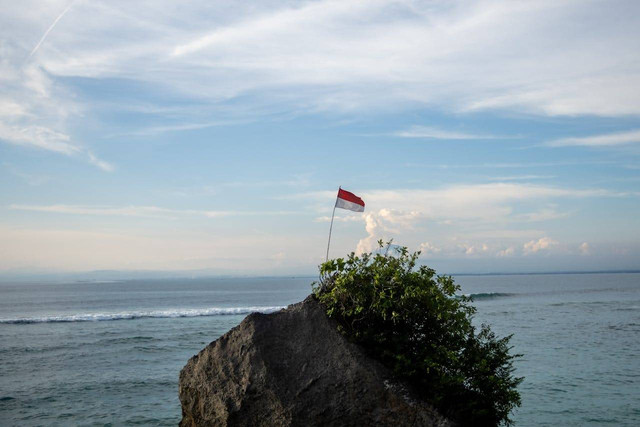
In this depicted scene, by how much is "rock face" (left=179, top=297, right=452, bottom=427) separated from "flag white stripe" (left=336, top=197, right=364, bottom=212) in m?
2.42

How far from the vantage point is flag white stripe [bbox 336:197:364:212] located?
1038 centimetres

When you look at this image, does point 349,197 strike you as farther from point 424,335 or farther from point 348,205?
point 424,335

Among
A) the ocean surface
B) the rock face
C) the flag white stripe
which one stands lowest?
the ocean surface

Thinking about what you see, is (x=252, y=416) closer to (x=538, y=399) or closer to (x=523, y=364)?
(x=538, y=399)

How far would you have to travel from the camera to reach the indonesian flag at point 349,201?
10.3 metres

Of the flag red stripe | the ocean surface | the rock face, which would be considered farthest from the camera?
the ocean surface

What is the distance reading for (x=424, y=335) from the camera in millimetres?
A: 8273

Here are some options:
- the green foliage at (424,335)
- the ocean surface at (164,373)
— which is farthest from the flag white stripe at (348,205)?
the ocean surface at (164,373)

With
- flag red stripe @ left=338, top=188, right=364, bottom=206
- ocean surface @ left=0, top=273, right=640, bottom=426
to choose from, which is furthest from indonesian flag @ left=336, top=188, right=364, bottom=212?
ocean surface @ left=0, top=273, right=640, bottom=426

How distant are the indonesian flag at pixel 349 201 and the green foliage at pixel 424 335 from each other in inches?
75.9

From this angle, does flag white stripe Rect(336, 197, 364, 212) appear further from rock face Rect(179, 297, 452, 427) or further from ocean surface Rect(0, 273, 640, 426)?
ocean surface Rect(0, 273, 640, 426)

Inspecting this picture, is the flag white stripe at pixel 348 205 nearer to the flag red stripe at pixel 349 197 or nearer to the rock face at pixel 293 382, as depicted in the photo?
the flag red stripe at pixel 349 197

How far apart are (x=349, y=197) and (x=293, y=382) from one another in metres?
3.89

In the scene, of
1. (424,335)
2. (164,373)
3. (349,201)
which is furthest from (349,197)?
(164,373)
